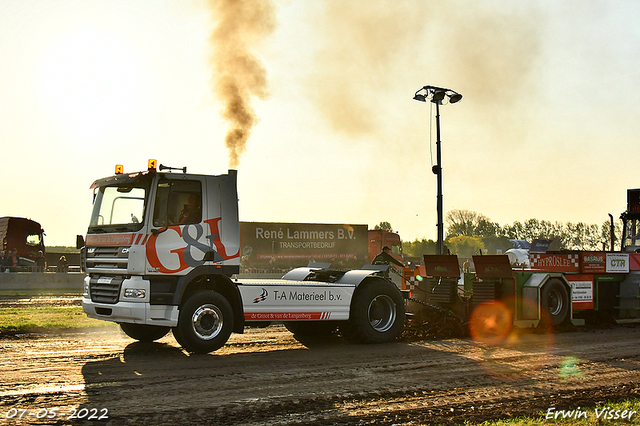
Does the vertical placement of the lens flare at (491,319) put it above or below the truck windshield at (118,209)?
below

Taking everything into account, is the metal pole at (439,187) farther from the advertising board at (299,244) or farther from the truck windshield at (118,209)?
the advertising board at (299,244)

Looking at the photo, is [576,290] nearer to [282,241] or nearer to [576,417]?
[576,417]

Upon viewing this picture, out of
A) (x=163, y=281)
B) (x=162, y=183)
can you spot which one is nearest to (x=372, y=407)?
(x=163, y=281)

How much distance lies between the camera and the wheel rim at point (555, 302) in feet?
42.5

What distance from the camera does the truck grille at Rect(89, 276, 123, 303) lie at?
28.2 ft

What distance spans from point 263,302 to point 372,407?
12.5 ft

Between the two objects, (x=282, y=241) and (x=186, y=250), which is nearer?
(x=186, y=250)

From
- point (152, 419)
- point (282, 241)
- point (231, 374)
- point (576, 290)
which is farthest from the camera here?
point (282, 241)

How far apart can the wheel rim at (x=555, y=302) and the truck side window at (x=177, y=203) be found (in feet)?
27.9

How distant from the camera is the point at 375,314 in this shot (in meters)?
10.7

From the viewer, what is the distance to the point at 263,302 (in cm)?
938

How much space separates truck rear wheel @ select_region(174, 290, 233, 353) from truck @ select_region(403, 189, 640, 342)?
15.6ft

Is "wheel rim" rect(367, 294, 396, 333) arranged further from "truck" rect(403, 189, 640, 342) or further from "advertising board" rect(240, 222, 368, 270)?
"advertising board" rect(240, 222, 368, 270)

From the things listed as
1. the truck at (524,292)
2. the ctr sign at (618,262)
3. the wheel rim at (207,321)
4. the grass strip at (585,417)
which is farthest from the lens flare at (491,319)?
the grass strip at (585,417)
